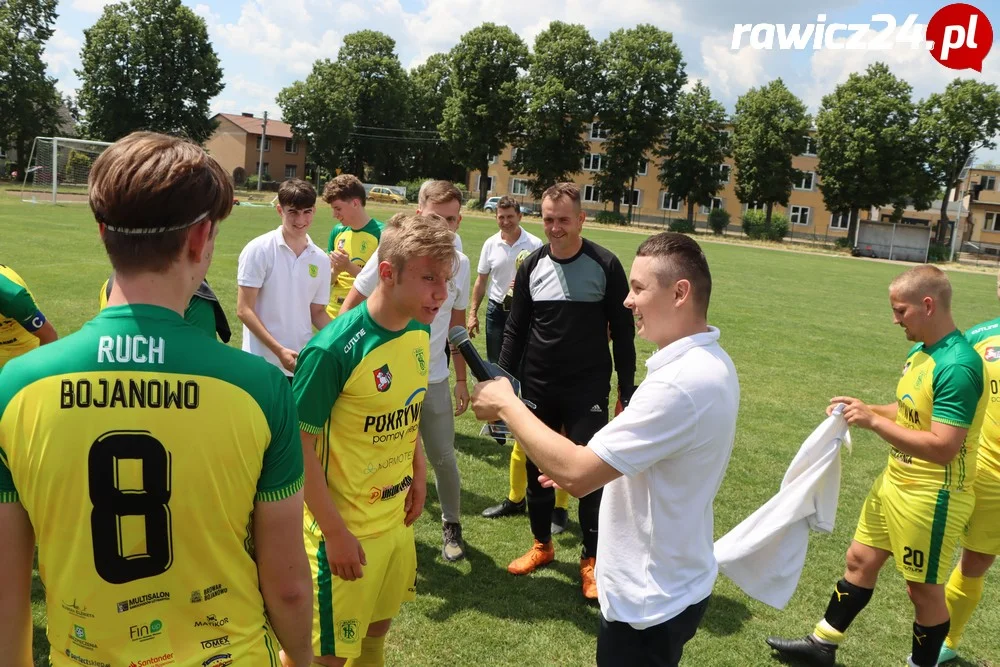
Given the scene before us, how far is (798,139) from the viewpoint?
60781 mm

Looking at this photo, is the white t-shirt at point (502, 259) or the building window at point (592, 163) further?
the building window at point (592, 163)

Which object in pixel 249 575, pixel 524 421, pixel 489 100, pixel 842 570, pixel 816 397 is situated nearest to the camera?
pixel 249 575

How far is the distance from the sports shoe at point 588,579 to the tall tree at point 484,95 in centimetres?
6303

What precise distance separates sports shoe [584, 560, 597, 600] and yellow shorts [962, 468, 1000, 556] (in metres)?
2.19

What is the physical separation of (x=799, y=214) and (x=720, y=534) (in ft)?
251

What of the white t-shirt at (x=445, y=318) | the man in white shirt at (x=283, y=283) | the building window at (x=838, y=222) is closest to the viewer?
the white t-shirt at (x=445, y=318)

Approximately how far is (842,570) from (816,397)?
19.1ft

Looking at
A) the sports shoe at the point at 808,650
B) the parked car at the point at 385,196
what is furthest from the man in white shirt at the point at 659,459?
the parked car at the point at 385,196

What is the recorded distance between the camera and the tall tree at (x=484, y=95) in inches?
2554

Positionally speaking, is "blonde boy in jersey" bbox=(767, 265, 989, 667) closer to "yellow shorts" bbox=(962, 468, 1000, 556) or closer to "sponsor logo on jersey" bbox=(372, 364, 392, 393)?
"yellow shorts" bbox=(962, 468, 1000, 556)

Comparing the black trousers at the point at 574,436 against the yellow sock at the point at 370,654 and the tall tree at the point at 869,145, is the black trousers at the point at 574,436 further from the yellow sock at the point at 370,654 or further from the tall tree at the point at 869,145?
the tall tree at the point at 869,145

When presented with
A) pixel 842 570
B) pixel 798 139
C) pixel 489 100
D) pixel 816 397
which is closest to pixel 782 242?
pixel 798 139

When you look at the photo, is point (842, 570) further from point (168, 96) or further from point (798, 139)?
point (168, 96)

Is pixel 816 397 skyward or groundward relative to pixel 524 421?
groundward
